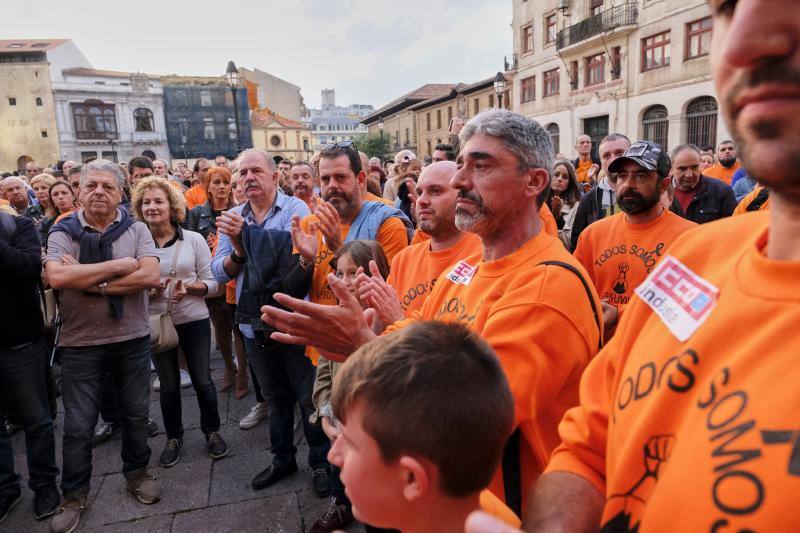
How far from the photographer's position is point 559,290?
61.5 inches

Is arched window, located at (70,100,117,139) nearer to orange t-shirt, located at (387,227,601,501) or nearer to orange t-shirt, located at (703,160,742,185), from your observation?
orange t-shirt, located at (703,160,742,185)

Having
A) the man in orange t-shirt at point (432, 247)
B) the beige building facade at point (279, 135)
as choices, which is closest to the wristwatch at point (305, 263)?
the man in orange t-shirt at point (432, 247)

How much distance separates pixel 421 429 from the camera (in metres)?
1.00

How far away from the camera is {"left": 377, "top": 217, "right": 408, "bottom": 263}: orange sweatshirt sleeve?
141 inches

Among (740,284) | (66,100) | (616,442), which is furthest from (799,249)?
(66,100)

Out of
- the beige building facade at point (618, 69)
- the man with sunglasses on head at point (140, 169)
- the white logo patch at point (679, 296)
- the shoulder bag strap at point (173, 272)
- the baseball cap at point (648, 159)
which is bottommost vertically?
the shoulder bag strap at point (173, 272)

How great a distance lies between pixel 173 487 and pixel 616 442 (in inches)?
141

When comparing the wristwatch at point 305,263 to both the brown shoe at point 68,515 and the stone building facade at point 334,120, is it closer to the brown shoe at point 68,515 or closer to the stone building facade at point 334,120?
the brown shoe at point 68,515

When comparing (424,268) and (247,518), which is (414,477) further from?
(247,518)

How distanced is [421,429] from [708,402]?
0.52 meters

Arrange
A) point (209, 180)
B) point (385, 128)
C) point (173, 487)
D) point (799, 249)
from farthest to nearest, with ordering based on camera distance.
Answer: point (385, 128)
point (209, 180)
point (173, 487)
point (799, 249)

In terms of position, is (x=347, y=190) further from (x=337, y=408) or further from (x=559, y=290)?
(x=337, y=408)

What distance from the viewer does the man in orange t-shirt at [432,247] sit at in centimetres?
268

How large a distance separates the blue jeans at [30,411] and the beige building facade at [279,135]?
54605mm
